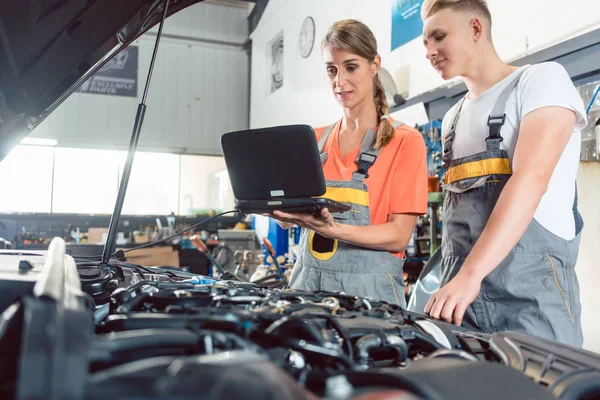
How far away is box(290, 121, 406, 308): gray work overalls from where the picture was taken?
1.24 meters

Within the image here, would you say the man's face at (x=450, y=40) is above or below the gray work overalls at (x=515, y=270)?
above

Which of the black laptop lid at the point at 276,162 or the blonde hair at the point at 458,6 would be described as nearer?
the black laptop lid at the point at 276,162

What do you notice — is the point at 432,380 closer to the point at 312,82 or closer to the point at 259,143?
the point at 259,143

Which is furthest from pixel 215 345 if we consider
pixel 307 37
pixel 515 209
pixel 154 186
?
pixel 154 186

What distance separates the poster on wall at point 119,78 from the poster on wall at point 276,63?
Result: 227 centimetres


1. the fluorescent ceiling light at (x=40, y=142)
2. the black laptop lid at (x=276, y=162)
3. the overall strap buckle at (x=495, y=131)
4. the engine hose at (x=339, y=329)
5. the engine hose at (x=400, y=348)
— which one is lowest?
the engine hose at (x=400, y=348)

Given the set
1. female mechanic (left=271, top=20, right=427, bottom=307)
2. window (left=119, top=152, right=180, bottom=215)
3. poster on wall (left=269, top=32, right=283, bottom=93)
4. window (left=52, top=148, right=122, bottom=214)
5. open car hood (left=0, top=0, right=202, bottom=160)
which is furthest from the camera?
window (left=119, top=152, right=180, bottom=215)

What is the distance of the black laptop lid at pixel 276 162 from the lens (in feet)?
3.31

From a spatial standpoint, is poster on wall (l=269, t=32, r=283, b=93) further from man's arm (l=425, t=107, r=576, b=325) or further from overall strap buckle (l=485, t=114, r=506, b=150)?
man's arm (l=425, t=107, r=576, b=325)

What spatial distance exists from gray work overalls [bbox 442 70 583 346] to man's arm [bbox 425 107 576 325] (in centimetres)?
14

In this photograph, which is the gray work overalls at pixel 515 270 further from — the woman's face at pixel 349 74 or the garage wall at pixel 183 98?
the garage wall at pixel 183 98

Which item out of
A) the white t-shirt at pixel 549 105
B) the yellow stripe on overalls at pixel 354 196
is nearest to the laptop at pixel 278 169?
the yellow stripe on overalls at pixel 354 196

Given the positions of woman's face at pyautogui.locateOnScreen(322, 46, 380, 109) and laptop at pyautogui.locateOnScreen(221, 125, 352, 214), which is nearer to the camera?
laptop at pyautogui.locateOnScreen(221, 125, 352, 214)

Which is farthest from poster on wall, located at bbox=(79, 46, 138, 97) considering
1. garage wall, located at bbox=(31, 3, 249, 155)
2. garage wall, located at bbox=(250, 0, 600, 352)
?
garage wall, located at bbox=(250, 0, 600, 352)
